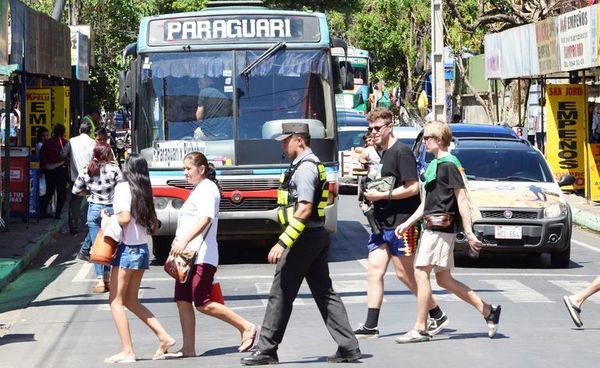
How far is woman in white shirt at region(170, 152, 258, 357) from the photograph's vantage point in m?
9.84

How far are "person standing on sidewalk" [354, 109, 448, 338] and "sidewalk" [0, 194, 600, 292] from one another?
247 inches

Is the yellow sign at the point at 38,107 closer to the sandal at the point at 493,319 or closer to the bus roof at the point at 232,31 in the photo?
the bus roof at the point at 232,31

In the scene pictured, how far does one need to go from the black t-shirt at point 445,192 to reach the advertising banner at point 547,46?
1691cm

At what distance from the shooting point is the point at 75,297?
1431cm

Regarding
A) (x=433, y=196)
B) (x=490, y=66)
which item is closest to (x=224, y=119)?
(x=433, y=196)

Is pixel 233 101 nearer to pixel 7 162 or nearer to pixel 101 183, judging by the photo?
pixel 101 183

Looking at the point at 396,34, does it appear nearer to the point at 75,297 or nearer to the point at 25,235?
the point at 25,235

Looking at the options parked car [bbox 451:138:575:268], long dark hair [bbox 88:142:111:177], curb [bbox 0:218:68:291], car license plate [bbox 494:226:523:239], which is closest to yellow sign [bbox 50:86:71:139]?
curb [bbox 0:218:68:291]

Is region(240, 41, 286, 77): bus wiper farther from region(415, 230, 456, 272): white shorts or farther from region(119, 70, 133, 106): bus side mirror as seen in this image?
region(415, 230, 456, 272): white shorts

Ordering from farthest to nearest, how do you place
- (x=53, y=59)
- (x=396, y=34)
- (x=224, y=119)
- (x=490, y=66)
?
(x=396, y=34) → (x=490, y=66) → (x=53, y=59) → (x=224, y=119)

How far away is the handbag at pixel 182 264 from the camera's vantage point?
980 centimetres

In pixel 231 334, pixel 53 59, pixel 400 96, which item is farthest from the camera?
pixel 400 96

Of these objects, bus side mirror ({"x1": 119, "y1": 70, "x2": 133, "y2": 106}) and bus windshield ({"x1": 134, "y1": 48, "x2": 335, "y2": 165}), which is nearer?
bus windshield ({"x1": 134, "y1": 48, "x2": 335, "y2": 165})

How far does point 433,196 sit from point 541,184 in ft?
22.6
